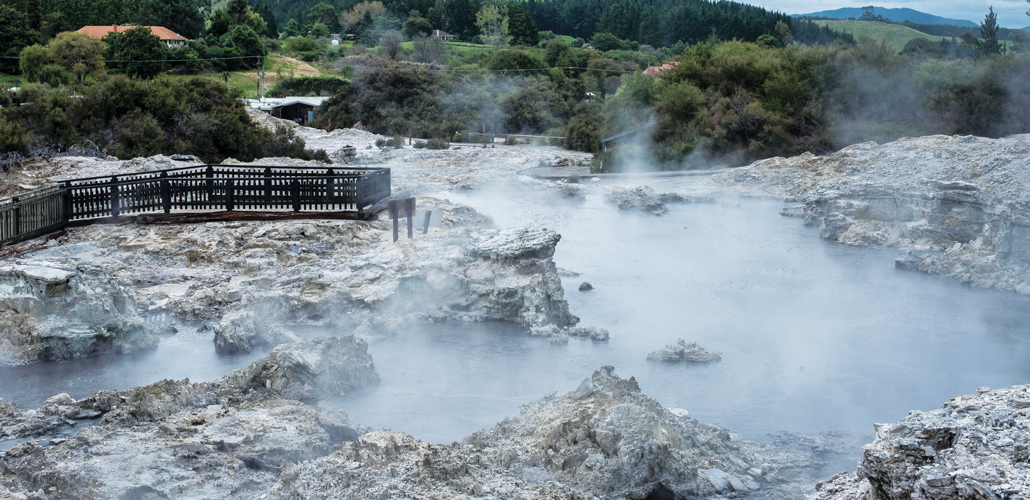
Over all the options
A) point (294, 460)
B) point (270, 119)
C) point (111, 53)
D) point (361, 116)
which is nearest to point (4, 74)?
point (111, 53)

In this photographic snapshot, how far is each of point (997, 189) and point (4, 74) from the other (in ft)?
159

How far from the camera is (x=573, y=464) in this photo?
16.7 feet

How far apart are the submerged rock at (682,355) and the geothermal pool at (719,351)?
152 millimetres

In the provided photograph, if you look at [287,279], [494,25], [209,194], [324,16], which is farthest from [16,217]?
[324,16]

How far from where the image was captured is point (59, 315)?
8.52m

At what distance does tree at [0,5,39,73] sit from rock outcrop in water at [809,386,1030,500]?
52818 mm

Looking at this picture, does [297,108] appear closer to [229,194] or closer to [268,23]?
[229,194]

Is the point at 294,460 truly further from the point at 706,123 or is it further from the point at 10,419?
the point at 706,123

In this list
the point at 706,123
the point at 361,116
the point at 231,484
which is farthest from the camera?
the point at 361,116

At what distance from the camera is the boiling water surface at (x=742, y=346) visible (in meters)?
7.78

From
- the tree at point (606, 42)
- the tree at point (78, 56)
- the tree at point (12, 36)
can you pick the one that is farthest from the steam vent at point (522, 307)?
the tree at point (606, 42)

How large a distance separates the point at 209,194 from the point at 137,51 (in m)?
40.2

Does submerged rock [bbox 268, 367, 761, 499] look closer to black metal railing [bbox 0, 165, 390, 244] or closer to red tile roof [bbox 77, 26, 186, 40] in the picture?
black metal railing [bbox 0, 165, 390, 244]

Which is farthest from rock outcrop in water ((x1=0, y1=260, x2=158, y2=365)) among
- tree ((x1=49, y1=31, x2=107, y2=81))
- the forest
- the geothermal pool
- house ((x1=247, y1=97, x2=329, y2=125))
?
tree ((x1=49, y1=31, x2=107, y2=81))
